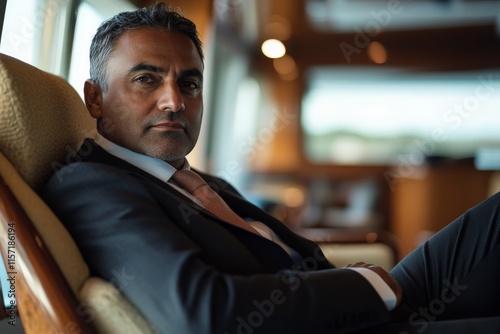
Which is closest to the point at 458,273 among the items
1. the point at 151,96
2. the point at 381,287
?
the point at 381,287

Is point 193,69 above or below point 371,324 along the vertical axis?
above

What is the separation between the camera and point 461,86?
6836mm

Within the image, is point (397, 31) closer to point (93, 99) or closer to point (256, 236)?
point (93, 99)

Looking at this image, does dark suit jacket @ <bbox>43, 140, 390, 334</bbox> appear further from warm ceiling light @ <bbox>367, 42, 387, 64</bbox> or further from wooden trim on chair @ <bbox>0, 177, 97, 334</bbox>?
warm ceiling light @ <bbox>367, 42, 387, 64</bbox>

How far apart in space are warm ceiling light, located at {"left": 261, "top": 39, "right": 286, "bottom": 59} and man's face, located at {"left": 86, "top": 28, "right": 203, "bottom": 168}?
548cm

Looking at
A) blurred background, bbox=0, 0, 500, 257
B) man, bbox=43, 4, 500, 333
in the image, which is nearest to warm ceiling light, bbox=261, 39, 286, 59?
blurred background, bbox=0, 0, 500, 257

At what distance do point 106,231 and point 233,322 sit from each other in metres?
0.30

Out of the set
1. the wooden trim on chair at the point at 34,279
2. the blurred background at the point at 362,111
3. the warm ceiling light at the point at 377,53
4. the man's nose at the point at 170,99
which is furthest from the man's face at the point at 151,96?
the warm ceiling light at the point at 377,53

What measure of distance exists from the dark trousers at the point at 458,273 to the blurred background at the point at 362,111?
15.0 ft

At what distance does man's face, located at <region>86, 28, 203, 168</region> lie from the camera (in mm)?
1511

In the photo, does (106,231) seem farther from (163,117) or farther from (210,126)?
(210,126)

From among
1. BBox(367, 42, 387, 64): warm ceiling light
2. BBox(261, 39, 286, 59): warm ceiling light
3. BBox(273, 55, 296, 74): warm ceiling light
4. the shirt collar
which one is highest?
BBox(367, 42, 387, 64): warm ceiling light

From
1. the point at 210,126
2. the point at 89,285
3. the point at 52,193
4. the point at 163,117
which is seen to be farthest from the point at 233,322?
the point at 210,126

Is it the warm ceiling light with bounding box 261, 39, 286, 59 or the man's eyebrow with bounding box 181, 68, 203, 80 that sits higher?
the warm ceiling light with bounding box 261, 39, 286, 59
